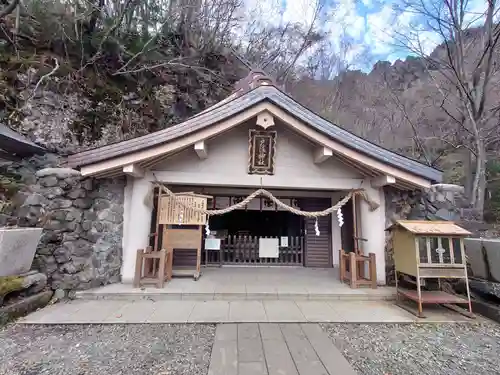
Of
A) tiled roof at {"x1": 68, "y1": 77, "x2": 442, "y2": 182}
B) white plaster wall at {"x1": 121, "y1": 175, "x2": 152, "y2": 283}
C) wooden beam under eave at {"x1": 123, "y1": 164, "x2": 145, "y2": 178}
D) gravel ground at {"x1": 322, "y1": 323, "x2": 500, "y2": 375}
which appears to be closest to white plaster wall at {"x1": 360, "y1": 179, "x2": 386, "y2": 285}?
tiled roof at {"x1": 68, "y1": 77, "x2": 442, "y2": 182}

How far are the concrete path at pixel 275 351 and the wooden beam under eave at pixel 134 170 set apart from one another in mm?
3746

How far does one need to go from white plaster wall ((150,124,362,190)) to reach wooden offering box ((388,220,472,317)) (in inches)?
80.5

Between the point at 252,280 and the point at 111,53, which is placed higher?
the point at 111,53

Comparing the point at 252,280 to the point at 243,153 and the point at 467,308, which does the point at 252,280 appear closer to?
the point at 243,153

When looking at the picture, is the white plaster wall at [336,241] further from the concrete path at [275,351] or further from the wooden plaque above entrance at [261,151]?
the concrete path at [275,351]

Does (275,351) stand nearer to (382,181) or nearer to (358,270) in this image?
(358,270)

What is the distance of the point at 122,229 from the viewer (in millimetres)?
6457

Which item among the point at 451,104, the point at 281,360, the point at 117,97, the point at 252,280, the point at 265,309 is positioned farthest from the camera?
the point at 451,104

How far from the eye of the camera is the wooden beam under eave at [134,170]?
19.1 ft

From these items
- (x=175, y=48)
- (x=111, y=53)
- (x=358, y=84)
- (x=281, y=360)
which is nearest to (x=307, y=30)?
(x=358, y=84)

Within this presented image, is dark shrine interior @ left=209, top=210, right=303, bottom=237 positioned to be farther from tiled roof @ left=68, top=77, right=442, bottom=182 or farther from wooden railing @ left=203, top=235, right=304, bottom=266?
tiled roof @ left=68, top=77, right=442, bottom=182

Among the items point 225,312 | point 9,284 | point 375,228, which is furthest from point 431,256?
point 9,284

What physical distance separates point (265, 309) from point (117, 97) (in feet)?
33.7

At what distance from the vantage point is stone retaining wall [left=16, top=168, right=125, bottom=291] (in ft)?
17.5
